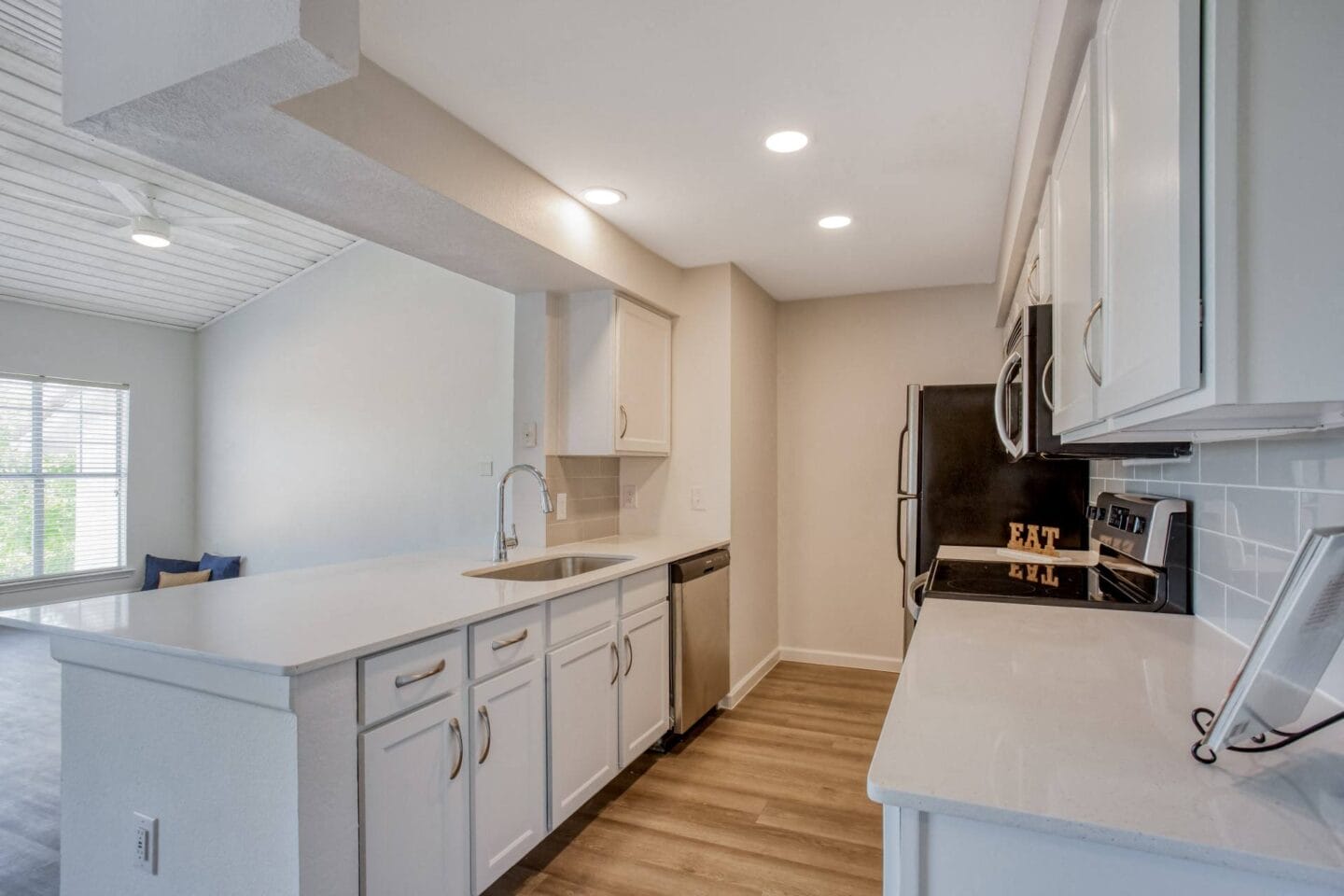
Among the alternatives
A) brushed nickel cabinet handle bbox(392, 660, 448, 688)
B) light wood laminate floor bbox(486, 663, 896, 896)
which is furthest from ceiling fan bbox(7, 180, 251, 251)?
light wood laminate floor bbox(486, 663, 896, 896)

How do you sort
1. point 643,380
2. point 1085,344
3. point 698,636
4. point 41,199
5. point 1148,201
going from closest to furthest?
point 1148,201, point 1085,344, point 698,636, point 643,380, point 41,199

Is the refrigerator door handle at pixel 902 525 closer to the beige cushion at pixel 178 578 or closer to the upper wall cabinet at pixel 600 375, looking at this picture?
the upper wall cabinet at pixel 600 375

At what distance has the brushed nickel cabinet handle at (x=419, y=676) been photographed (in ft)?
5.50

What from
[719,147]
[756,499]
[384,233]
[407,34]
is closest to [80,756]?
[384,233]

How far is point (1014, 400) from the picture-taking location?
2594 mm

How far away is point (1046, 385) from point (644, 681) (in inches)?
76.1

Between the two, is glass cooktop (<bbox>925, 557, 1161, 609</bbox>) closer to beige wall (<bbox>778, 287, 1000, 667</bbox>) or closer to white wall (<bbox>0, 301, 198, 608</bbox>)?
beige wall (<bbox>778, 287, 1000, 667</bbox>)

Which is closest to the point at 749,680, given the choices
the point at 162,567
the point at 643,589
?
the point at 643,589

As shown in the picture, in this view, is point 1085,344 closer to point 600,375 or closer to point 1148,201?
point 1148,201

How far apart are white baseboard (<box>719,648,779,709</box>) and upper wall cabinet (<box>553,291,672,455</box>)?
1409 millimetres

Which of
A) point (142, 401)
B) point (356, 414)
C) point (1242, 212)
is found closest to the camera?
point (1242, 212)

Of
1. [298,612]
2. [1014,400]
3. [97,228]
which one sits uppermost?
[97,228]

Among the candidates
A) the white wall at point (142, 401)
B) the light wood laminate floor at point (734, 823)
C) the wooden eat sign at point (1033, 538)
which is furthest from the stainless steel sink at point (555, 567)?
the white wall at point (142, 401)

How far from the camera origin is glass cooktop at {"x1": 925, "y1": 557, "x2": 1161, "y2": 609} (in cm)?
186
